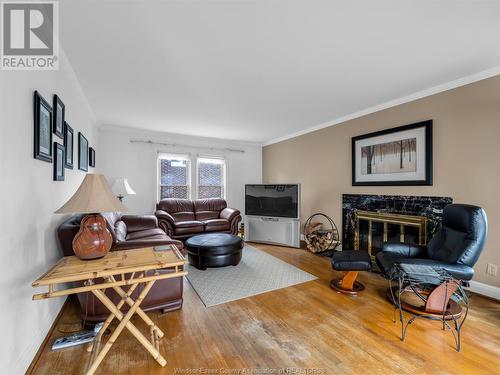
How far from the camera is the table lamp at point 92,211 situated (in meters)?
1.62

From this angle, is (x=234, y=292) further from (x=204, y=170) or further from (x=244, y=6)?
(x=204, y=170)

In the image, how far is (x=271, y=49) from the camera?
6.88 ft

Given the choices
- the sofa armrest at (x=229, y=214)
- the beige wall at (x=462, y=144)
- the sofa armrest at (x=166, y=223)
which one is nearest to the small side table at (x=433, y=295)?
the beige wall at (x=462, y=144)

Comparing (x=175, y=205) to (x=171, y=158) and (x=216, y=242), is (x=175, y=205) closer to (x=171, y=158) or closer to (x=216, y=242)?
(x=171, y=158)

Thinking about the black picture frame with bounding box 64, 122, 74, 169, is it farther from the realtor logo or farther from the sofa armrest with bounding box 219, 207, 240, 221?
the sofa armrest with bounding box 219, 207, 240, 221

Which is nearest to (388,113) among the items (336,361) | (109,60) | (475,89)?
(475,89)

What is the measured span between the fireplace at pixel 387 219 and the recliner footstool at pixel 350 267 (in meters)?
0.95

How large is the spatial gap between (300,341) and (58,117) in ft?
9.50

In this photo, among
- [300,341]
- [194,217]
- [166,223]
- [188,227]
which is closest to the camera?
[300,341]

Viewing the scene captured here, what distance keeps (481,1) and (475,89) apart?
147 cm

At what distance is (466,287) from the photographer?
2715 mm

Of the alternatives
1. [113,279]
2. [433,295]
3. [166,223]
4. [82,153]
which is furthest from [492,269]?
[82,153]

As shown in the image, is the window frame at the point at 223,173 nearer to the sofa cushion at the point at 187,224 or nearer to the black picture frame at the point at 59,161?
the sofa cushion at the point at 187,224

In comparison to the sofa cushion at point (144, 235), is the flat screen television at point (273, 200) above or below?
above
